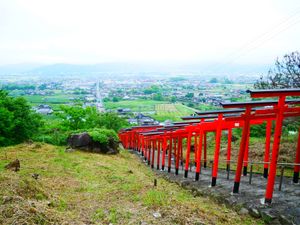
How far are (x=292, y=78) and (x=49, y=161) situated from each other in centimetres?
1215

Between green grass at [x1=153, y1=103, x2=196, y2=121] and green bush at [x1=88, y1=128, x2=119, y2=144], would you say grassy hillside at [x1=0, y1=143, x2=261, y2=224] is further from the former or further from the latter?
green grass at [x1=153, y1=103, x2=196, y2=121]

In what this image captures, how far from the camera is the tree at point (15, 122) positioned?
24006mm

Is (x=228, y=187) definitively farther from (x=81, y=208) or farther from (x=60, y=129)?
(x=60, y=129)

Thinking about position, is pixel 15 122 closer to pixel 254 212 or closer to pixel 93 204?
pixel 93 204

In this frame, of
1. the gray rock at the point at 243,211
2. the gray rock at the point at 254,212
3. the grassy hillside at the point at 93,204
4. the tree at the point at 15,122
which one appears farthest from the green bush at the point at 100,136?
the gray rock at the point at 254,212

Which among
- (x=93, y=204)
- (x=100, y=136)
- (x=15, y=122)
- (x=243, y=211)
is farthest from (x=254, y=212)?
(x=15, y=122)

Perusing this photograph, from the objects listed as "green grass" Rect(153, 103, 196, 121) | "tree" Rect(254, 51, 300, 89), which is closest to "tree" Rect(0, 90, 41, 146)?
"tree" Rect(254, 51, 300, 89)


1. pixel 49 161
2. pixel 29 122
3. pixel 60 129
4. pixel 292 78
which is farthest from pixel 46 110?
pixel 292 78

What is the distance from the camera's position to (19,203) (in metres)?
6.16

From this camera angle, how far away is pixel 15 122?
25281mm

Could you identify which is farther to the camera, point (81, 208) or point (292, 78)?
point (292, 78)

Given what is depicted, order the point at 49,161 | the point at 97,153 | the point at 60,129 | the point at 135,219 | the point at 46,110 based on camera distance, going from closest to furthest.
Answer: the point at 135,219 < the point at 49,161 < the point at 97,153 < the point at 60,129 < the point at 46,110

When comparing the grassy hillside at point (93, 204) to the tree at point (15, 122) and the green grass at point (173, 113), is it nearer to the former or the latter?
the tree at point (15, 122)

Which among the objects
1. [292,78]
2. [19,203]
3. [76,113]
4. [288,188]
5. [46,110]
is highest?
[292,78]
